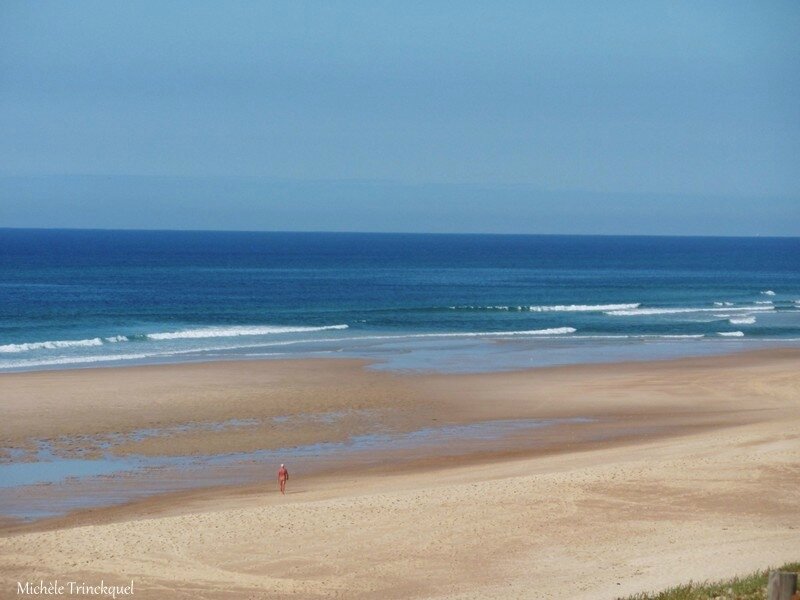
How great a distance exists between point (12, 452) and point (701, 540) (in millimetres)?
14708

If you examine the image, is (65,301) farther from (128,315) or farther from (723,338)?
(723,338)

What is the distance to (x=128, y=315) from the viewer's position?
53.1m

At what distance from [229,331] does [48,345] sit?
9.20 m

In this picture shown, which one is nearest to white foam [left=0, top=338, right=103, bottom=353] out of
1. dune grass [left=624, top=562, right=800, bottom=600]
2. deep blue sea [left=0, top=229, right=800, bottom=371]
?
deep blue sea [left=0, top=229, right=800, bottom=371]

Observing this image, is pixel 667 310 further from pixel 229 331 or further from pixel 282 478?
pixel 282 478

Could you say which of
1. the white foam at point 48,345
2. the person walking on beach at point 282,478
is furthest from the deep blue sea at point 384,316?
the person walking on beach at point 282,478

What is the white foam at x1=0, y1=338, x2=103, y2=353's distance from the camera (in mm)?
40312

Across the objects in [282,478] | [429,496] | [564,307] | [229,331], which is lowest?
[429,496]

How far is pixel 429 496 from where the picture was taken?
58.2 feet

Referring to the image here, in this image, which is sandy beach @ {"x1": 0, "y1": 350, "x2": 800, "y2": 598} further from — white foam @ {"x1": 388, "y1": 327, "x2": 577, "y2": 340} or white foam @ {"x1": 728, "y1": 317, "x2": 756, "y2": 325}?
white foam @ {"x1": 728, "y1": 317, "x2": 756, "y2": 325}

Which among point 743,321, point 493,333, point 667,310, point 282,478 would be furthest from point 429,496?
point 667,310

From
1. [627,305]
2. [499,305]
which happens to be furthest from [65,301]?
[627,305]

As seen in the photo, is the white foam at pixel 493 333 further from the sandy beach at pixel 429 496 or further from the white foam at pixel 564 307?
the sandy beach at pixel 429 496

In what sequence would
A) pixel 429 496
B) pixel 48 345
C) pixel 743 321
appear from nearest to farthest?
1. pixel 429 496
2. pixel 48 345
3. pixel 743 321
